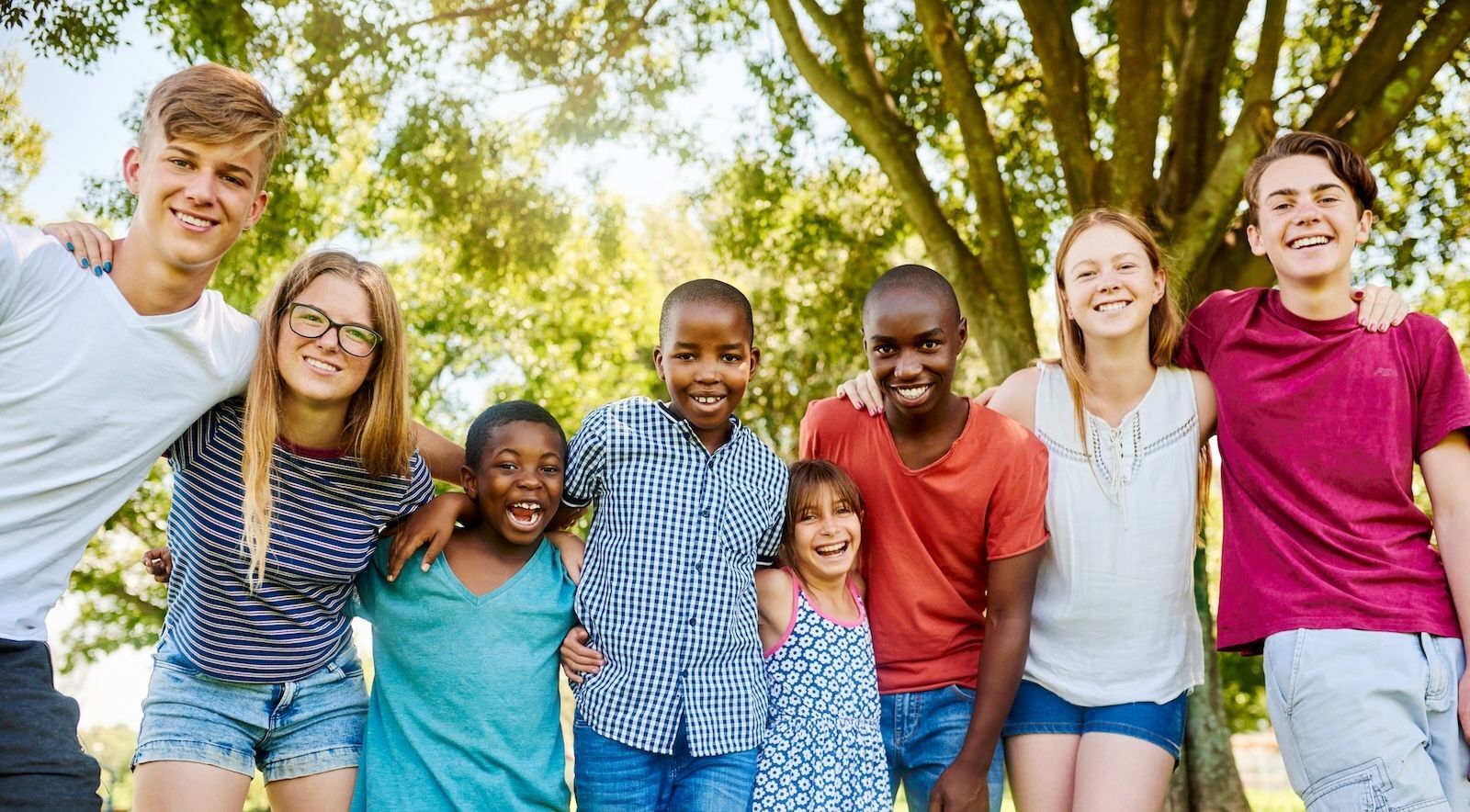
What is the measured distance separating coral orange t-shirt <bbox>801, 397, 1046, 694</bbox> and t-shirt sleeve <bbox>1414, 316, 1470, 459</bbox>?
1.10 m

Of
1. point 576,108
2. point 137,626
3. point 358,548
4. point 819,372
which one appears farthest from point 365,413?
point 137,626

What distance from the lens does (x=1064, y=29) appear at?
7902mm

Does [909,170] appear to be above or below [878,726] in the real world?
above

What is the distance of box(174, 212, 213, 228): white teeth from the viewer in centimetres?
323

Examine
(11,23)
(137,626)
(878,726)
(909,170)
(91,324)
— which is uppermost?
(11,23)

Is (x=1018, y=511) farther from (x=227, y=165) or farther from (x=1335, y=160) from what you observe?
(x=227, y=165)

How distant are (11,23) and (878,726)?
6.96 m

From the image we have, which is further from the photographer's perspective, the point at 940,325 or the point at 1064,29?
the point at 1064,29

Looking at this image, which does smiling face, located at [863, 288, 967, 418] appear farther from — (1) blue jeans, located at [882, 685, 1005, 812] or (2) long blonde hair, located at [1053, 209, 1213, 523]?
(1) blue jeans, located at [882, 685, 1005, 812]

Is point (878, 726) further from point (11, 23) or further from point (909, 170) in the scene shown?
point (11, 23)

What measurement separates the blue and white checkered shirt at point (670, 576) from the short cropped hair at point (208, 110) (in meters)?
1.32

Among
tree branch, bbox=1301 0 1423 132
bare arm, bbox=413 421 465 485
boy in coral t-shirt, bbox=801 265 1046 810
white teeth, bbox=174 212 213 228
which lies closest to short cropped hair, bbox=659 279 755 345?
boy in coral t-shirt, bbox=801 265 1046 810

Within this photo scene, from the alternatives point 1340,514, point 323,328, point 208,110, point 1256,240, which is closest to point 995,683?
point 1340,514

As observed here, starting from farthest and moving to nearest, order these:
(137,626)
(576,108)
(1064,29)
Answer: (137,626), (576,108), (1064,29)
